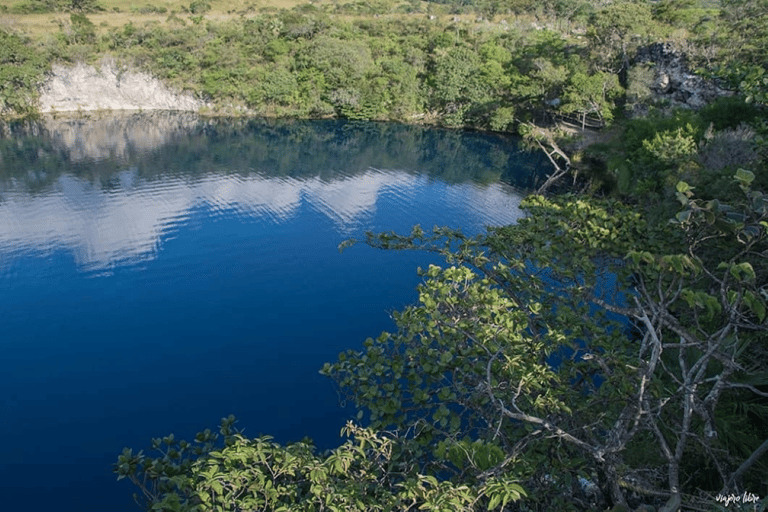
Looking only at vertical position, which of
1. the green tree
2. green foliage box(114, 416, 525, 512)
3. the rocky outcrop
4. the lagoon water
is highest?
the green tree

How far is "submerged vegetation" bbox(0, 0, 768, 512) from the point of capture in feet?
19.6

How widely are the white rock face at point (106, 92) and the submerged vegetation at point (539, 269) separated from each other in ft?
5.02

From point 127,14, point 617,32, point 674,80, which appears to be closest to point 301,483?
point 674,80

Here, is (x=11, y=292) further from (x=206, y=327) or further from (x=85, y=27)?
(x=85, y=27)

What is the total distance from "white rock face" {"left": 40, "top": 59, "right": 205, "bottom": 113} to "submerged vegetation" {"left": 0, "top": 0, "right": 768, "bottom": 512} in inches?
60.3

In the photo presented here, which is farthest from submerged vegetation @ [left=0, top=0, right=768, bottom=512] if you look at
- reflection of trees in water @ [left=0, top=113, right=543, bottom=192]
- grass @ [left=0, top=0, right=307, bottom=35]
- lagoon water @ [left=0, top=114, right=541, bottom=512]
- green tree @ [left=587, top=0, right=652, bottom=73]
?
reflection of trees in water @ [left=0, top=113, right=543, bottom=192]

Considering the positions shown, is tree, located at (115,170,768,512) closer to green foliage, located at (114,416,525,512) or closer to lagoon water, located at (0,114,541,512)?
green foliage, located at (114,416,525,512)

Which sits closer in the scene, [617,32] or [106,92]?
[617,32]

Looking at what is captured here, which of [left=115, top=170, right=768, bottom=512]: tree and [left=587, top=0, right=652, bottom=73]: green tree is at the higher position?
[left=587, top=0, right=652, bottom=73]: green tree

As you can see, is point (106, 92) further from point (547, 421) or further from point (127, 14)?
point (547, 421)

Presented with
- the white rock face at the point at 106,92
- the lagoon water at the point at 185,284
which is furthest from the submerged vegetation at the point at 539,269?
the lagoon water at the point at 185,284

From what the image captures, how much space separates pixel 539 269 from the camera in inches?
620

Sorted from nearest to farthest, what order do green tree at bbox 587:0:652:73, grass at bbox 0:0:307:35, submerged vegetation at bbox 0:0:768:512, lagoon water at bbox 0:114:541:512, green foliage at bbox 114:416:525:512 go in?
1. green foliage at bbox 114:416:525:512
2. submerged vegetation at bbox 0:0:768:512
3. lagoon water at bbox 0:114:541:512
4. green tree at bbox 587:0:652:73
5. grass at bbox 0:0:307:35

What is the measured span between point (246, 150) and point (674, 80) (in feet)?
109
